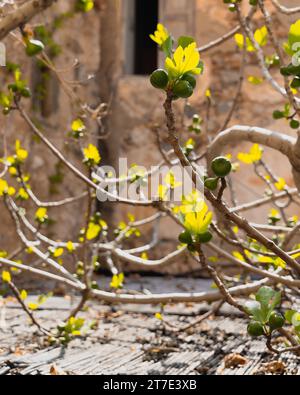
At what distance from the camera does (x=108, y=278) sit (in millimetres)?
4457

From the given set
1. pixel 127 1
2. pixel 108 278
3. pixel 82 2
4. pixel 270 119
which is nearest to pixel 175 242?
pixel 108 278

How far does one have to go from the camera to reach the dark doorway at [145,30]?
20.3 feet

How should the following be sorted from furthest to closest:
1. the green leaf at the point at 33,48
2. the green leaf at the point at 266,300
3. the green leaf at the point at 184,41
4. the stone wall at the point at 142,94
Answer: the stone wall at the point at 142,94 → the green leaf at the point at 33,48 → the green leaf at the point at 266,300 → the green leaf at the point at 184,41

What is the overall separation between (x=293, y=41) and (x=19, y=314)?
2.10 metres

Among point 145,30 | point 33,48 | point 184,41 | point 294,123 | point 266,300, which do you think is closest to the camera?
point 184,41

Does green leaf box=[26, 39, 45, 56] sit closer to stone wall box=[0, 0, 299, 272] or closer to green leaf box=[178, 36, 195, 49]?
green leaf box=[178, 36, 195, 49]

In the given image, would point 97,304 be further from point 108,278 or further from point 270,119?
point 270,119

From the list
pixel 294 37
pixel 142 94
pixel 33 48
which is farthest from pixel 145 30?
pixel 294 37

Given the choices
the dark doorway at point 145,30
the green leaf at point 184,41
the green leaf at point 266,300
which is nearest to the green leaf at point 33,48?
the green leaf at point 184,41

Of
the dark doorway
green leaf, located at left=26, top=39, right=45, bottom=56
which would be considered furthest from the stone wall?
green leaf, located at left=26, top=39, right=45, bottom=56

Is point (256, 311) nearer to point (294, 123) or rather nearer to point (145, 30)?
point (294, 123)

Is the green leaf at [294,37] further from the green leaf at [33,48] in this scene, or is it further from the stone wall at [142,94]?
the stone wall at [142,94]

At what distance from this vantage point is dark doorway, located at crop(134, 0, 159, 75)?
6.18 metres

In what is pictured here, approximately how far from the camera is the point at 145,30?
6188mm
